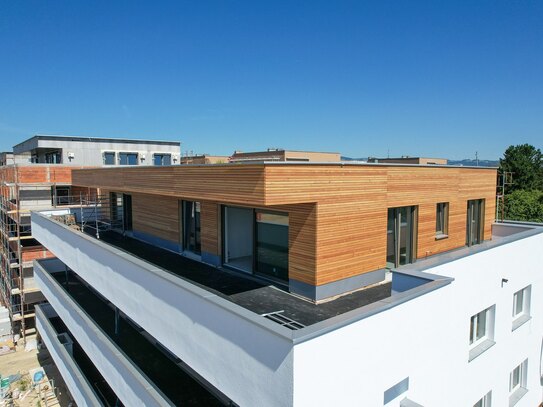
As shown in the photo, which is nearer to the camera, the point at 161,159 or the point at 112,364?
the point at 112,364

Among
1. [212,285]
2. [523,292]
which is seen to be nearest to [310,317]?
[212,285]

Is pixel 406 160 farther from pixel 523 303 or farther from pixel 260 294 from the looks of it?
pixel 260 294

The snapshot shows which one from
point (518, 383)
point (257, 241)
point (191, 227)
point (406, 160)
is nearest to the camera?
point (257, 241)

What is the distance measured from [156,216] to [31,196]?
1570 cm

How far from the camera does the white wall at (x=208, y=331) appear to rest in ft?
15.1

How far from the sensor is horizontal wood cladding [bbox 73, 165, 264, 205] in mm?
7074

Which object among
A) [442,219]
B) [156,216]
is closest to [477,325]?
[442,219]

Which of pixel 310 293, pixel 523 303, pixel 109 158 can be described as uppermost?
pixel 109 158

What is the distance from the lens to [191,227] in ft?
41.0

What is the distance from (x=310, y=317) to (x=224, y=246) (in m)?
4.38

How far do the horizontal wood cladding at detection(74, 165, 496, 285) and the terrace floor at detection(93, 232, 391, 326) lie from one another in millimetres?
508

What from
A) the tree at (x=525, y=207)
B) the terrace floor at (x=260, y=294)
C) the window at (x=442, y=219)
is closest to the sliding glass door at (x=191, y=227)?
the terrace floor at (x=260, y=294)

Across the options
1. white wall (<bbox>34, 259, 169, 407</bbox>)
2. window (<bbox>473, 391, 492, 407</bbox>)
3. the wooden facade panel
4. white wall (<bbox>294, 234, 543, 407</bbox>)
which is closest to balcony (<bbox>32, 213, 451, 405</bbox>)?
white wall (<bbox>294, 234, 543, 407</bbox>)

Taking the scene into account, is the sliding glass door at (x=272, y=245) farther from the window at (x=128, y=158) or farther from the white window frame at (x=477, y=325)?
the window at (x=128, y=158)
